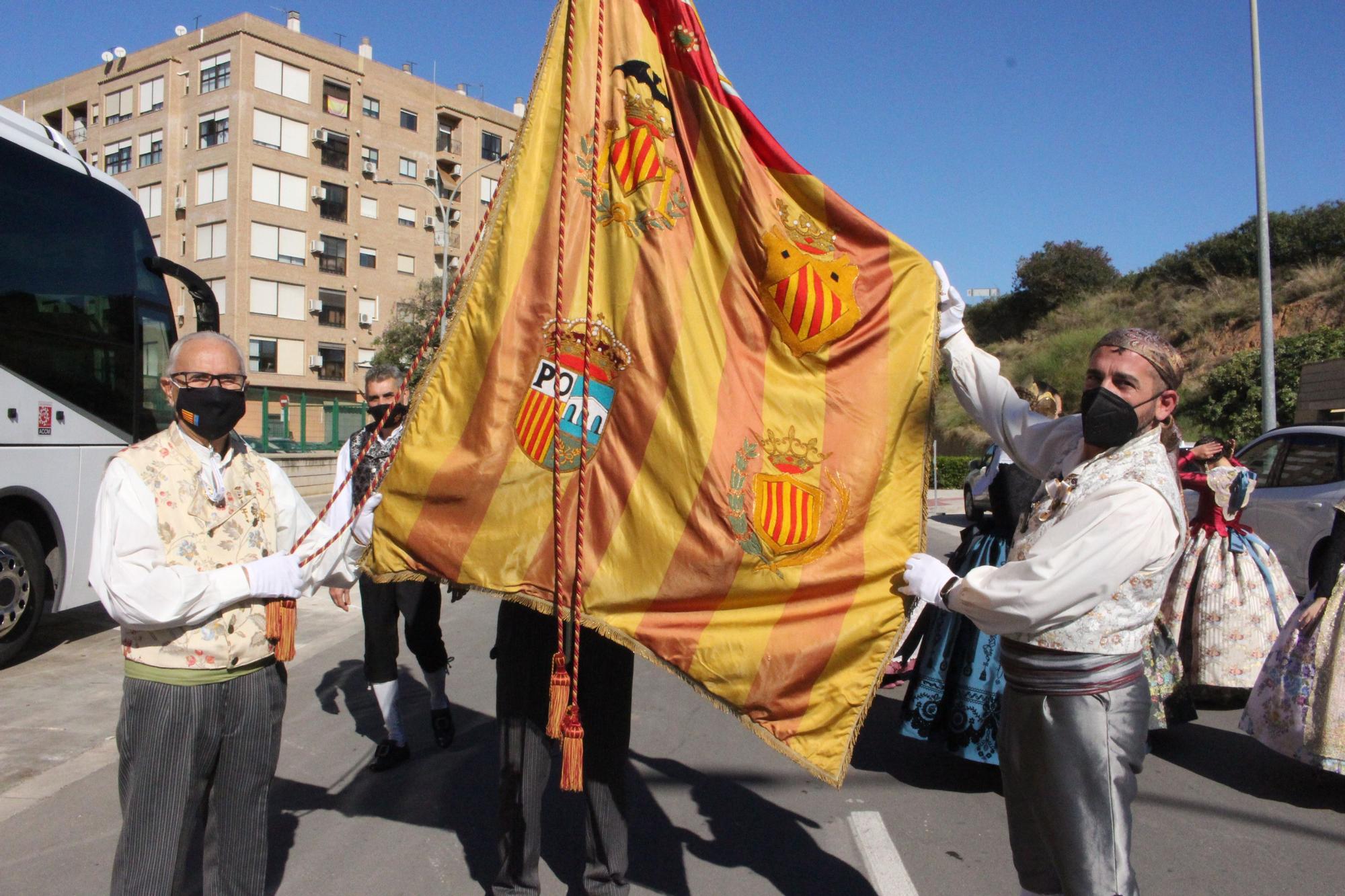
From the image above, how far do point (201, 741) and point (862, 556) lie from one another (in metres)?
1.96

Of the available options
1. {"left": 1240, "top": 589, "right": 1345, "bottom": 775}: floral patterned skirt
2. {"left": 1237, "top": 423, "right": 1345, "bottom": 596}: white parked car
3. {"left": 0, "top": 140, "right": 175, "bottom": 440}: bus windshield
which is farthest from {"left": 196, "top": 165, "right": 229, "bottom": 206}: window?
{"left": 1240, "top": 589, "right": 1345, "bottom": 775}: floral patterned skirt

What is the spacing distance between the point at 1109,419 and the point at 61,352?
761 centimetres

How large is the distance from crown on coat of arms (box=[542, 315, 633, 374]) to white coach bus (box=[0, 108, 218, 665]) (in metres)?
4.85

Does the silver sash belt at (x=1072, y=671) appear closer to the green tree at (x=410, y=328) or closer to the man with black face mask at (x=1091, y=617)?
the man with black face mask at (x=1091, y=617)

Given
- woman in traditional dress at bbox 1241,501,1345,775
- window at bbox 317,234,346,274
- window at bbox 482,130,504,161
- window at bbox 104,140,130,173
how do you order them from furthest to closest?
window at bbox 482,130,504,161, window at bbox 104,140,130,173, window at bbox 317,234,346,274, woman in traditional dress at bbox 1241,501,1345,775

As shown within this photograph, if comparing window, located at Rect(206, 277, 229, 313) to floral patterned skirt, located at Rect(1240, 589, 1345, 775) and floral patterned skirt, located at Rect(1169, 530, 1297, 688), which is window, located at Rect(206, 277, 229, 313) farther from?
floral patterned skirt, located at Rect(1240, 589, 1345, 775)

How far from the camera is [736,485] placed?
110 inches

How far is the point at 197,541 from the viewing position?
262 centimetres

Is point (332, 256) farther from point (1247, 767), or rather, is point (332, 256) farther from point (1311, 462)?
point (1247, 767)

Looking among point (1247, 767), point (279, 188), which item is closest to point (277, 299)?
point (279, 188)

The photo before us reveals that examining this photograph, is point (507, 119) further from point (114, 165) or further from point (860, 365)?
point (860, 365)

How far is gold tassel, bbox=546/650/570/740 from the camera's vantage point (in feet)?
8.79

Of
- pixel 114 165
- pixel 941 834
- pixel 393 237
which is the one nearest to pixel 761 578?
pixel 941 834

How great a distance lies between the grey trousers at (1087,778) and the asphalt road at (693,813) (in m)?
1.18
